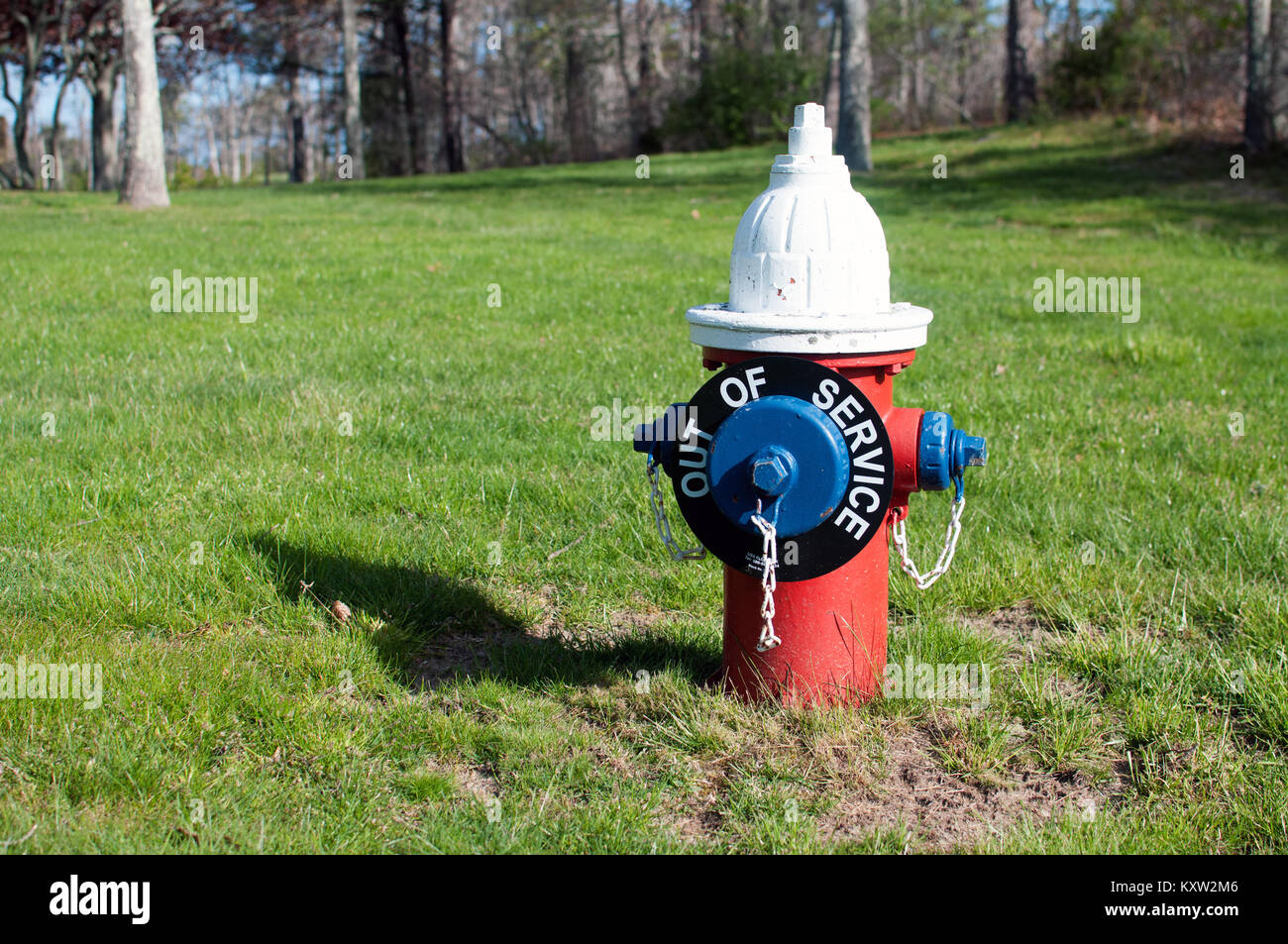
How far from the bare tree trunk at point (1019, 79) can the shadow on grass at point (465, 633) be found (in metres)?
24.4

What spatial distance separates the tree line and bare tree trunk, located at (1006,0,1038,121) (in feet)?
0.17

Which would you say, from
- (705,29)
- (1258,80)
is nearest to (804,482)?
(1258,80)

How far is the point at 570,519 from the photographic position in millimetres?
4262

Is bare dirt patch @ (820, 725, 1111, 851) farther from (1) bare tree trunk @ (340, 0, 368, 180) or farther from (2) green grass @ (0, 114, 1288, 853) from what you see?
(1) bare tree trunk @ (340, 0, 368, 180)

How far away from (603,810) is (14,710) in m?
1.52

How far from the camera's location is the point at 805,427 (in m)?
2.54

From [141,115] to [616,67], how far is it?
3468 cm

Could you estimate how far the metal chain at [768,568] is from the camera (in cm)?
257

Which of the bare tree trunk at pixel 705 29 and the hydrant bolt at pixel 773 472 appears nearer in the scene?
the hydrant bolt at pixel 773 472

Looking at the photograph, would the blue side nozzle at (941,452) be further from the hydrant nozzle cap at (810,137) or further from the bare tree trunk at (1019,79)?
the bare tree trunk at (1019,79)

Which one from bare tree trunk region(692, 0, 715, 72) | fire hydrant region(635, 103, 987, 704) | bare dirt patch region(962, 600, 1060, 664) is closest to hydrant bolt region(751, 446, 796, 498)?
fire hydrant region(635, 103, 987, 704)

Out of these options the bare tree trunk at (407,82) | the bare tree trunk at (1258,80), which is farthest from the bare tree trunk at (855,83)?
the bare tree trunk at (407,82)

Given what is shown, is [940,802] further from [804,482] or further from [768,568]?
[804,482]
